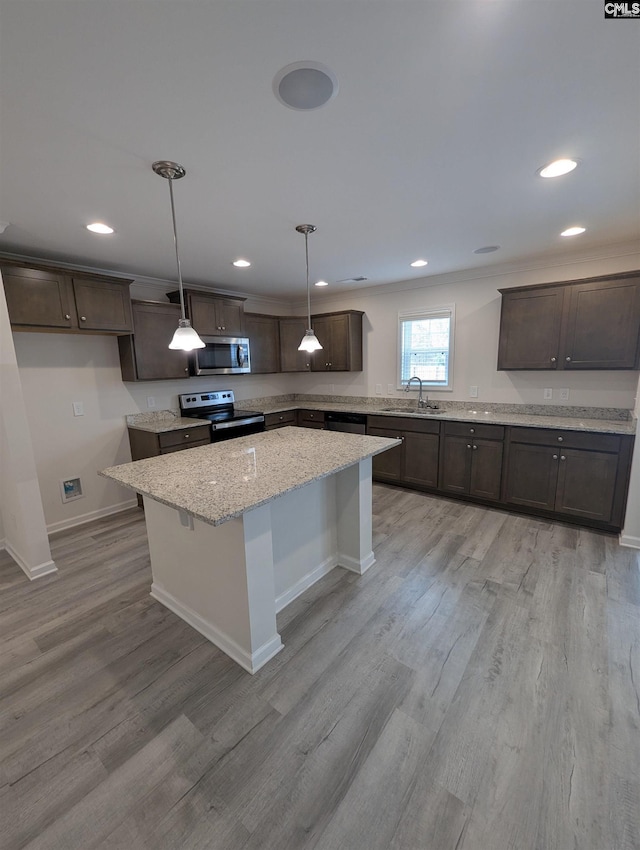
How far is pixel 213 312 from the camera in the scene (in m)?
4.10

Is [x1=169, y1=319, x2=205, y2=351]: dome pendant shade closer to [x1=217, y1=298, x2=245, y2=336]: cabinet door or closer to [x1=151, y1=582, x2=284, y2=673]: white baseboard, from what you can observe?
[x1=151, y1=582, x2=284, y2=673]: white baseboard

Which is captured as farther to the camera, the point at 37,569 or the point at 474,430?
the point at 474,430

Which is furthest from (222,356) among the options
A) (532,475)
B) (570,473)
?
(570,473)

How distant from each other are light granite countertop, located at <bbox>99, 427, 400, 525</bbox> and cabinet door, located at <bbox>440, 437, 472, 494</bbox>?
146 cm

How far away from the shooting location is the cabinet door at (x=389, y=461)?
163 inches

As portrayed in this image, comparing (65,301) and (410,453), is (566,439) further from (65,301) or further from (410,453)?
(65,301)

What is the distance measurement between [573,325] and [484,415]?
113cm

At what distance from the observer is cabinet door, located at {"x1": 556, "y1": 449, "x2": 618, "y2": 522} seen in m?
Result: 2.91

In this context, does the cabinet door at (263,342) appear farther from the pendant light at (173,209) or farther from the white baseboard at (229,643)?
the white baseboard at (229,643)

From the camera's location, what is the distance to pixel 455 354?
413 centimetres

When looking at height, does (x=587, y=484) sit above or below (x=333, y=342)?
below

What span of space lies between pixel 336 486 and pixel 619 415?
281 cm

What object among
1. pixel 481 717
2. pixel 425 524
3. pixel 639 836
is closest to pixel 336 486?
pixel 425 524

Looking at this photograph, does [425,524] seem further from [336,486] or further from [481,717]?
[481,717]
